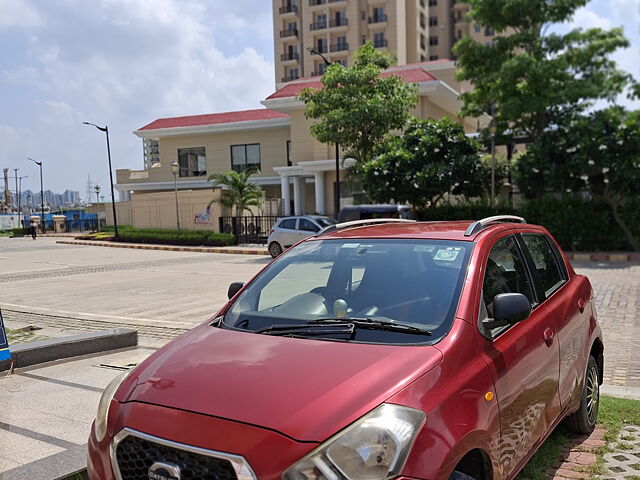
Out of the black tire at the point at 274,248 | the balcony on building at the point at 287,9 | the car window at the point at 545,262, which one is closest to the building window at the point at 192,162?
the black tire at the point at 274,248

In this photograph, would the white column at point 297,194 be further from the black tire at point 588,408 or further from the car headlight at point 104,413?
the car headlight at point 104,413

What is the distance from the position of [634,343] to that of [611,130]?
1478cm

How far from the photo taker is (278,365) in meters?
2.65

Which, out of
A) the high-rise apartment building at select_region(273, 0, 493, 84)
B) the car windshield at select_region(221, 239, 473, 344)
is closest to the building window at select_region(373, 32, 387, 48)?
the high-rise apartment building at select_region(273, 0, 493, 84)

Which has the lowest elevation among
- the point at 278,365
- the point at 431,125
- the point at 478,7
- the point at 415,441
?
the point at 415,441

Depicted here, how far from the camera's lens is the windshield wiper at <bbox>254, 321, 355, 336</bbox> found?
118 inches

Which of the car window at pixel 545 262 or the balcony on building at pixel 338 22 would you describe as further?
the balcony on building at pixel 338 22

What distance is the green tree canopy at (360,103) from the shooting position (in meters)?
23.8

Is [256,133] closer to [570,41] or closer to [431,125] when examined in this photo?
[431,125]

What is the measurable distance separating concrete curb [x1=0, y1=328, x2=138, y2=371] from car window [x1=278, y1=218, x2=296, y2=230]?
49.5ft

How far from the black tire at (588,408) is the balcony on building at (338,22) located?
2495 inches

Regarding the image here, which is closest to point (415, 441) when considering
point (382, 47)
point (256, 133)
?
point (256, 133)

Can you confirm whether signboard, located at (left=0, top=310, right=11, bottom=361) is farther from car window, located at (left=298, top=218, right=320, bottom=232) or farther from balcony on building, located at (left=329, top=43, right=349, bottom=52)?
balcony on building, located at (left=329, top=43, right=349, bottom=52)

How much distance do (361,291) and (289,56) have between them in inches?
2704
